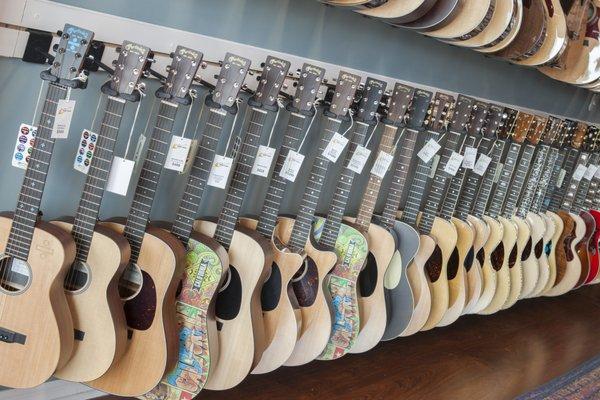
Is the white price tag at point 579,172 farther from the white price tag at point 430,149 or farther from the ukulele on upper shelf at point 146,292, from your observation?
the ukulele on upper shelf at point 146,292

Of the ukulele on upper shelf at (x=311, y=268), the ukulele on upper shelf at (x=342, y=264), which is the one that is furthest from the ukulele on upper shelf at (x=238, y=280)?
the ukulele on upper shelf at (x=342, y=264)

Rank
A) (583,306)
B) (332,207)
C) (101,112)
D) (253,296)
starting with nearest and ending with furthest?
1. (101,112)
2. (253,296)
3. (332,207)
4. (583,306)

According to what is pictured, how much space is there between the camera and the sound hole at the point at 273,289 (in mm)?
2480

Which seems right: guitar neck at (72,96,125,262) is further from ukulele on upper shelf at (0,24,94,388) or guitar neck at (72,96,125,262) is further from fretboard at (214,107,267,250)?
fretboard at (214,107,267,250)

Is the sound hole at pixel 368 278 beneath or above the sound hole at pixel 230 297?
above

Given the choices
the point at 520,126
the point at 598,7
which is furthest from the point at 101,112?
the point at 598,7

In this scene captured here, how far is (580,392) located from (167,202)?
7.12 ft

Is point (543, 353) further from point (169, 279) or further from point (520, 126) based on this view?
point (169, 279)

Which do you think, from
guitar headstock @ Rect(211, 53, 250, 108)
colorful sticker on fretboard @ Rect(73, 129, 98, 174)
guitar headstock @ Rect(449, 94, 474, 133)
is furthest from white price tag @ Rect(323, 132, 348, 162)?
colorful sticker on fretboard @ Rect(73, 129, 98, 174)

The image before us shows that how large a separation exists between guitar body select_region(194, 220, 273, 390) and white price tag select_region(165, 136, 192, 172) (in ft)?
1.17

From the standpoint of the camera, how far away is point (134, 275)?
211 centimetres

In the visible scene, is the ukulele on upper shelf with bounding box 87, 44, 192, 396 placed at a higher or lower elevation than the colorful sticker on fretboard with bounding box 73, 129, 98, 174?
lower

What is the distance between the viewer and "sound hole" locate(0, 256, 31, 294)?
6.16 feet

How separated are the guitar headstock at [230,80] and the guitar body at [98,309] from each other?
483 mm
